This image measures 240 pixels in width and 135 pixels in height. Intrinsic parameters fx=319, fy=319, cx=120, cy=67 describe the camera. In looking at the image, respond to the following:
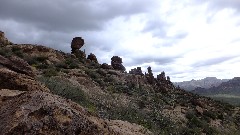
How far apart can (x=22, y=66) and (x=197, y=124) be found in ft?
62.6

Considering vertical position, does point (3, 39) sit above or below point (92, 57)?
above

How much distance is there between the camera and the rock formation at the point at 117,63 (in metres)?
59.7

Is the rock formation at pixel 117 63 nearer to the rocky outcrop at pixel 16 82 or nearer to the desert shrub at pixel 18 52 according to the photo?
the desert shrub at pixel 18 52

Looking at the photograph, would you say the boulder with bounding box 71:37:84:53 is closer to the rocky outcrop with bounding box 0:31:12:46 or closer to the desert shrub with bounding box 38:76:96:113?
the rocky outcrop with bounding box 0:31:12:46

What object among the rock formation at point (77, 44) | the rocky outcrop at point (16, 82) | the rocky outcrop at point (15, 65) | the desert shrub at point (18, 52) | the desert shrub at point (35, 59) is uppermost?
the rock formation at point (77, 44)

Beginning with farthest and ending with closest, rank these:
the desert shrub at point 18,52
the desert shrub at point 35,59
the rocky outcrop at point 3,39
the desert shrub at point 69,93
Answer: the rocky outcrop at point 3,39, the desert shrub at point 18,52, the desert shrub at point 35,59, the desert shrub at point 69,93

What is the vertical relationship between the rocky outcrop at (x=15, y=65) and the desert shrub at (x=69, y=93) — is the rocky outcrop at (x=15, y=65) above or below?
above

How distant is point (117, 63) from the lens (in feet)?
201

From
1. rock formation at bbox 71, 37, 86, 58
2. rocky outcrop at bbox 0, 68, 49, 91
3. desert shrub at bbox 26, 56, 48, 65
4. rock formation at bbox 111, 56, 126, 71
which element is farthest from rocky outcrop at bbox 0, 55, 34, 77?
rock formation at bbox 111, 56, 126, 71

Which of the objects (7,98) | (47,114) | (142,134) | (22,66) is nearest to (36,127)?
(47,114)

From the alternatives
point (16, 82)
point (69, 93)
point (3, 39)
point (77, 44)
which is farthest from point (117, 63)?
point (16, 82)

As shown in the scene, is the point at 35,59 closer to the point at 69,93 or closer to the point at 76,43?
the point at 76,43

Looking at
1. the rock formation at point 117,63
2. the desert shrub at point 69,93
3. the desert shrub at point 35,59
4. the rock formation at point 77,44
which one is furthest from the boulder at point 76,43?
the desert shrub at point 69,93

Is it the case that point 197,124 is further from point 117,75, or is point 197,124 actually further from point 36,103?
point 36,103
